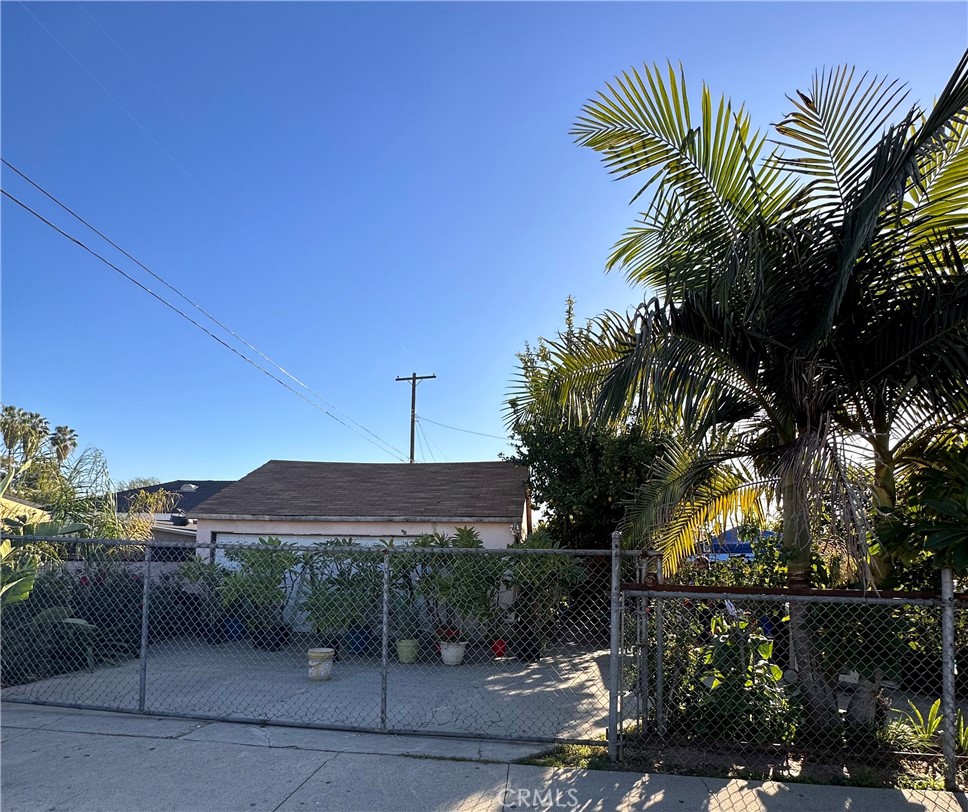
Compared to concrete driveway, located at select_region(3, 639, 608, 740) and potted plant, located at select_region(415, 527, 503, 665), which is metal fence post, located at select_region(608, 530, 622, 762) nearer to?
concrete driveway, located at select_region(3, 639, 608, 740)

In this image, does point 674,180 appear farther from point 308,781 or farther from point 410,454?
point 410,454

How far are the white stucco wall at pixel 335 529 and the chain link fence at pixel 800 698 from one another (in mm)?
6745

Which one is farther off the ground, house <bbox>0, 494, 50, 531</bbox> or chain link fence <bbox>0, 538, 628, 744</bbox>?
house <bbox>0, 494, 50, 531</bbox>

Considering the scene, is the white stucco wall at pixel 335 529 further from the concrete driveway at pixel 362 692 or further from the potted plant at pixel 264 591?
the concrete driveway at pixel 362 692

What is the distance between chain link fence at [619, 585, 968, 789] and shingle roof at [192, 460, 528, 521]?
680 cm

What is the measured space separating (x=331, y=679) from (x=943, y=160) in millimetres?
8797

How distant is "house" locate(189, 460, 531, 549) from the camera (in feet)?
40.5

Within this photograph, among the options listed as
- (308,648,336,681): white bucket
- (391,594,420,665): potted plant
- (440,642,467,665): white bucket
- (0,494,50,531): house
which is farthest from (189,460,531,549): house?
(0,494,50,531): house

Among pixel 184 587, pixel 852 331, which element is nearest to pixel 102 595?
pixel 184 587

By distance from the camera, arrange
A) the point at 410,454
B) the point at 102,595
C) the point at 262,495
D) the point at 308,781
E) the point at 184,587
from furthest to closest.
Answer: the point at 410,454 < the point at 262,495 < the point at 184,587 < the point at 102,595 < the point at 308,781

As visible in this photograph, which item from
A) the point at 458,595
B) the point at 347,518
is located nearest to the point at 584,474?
the point at 458,595

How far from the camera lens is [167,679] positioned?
8469 millimetres

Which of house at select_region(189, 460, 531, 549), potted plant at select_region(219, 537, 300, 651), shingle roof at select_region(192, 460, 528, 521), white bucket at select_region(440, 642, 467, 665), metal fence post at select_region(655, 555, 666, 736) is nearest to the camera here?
metal fence post at select_region(655, 555, 666, 736)

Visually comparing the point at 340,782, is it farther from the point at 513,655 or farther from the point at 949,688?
the point at 513,655
